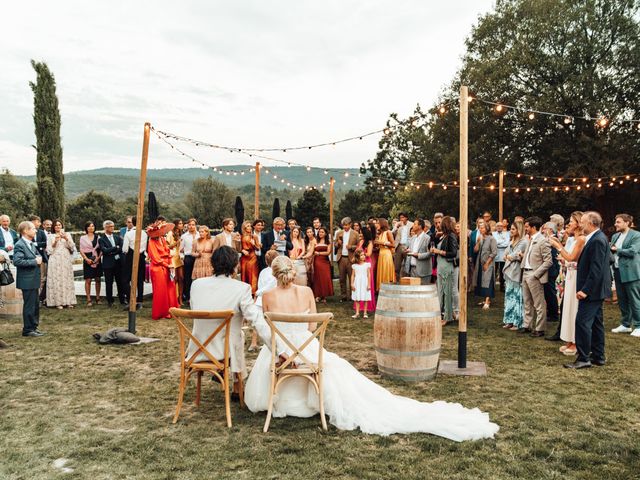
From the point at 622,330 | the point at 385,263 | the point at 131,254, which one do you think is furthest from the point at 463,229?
the point at 131,254

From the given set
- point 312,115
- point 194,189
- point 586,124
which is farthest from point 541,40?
point 194,189

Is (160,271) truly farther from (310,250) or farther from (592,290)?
(592,290)

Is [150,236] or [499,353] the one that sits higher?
[150,236]

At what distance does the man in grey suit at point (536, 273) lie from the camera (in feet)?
24.1

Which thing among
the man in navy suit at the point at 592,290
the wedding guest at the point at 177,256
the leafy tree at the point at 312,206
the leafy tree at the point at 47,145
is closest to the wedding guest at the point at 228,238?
the wedding guest at the point at 177,256

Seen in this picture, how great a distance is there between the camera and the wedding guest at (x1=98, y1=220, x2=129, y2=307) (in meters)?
10.5

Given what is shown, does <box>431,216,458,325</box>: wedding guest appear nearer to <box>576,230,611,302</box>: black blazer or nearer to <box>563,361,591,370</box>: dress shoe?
<box>576,230,611,302</box>: black blazer

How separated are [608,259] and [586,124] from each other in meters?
18.1

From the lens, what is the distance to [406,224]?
41.8ft

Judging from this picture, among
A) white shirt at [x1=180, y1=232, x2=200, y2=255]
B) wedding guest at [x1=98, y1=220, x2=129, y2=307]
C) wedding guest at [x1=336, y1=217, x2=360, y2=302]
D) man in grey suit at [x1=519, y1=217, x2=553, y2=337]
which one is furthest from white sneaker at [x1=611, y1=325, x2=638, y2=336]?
wedding guest at [x1=98, y1=220, x2=129, y2=307]

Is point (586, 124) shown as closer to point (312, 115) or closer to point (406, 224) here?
point (312, 115)

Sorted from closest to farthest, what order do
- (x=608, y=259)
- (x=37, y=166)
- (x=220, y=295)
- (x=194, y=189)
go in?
1. (x=220, y=295)
2. (x=608, y=259)
3. (x=37, y=166)
4. (x=194, y=189)

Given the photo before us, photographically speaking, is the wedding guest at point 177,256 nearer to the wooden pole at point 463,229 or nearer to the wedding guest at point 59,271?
the wedding guest at point 59,271

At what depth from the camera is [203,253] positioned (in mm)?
9805
